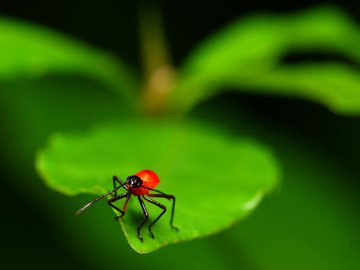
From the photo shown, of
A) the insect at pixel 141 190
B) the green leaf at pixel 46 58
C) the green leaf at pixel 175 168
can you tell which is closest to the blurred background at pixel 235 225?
the green leaf at pixel 46 58

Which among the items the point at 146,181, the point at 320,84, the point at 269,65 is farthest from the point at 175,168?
the point at 269,65

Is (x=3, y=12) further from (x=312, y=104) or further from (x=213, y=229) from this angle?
(x=213, y=229)

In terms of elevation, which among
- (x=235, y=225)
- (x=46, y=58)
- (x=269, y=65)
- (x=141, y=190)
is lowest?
(x=235, y=225)

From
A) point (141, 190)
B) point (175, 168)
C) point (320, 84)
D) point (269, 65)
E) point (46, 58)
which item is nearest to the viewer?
point (141, 190)

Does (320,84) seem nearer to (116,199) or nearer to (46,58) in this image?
(116,199)

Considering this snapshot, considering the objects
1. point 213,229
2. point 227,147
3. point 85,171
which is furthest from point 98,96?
point 213,229

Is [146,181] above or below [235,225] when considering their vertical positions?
above

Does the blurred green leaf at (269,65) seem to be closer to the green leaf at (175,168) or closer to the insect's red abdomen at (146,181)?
the green leaf at (175,168)
